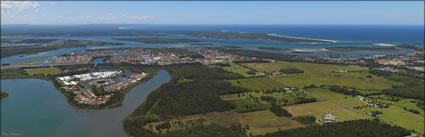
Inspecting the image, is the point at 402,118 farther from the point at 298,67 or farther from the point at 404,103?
the point at 298,67

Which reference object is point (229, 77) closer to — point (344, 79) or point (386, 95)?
point (344, 79)

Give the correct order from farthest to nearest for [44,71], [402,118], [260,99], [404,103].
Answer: [44,71]
[260,99]
[404,103]
[402,118]

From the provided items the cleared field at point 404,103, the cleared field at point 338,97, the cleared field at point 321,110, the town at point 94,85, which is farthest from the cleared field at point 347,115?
the town at point 94,85

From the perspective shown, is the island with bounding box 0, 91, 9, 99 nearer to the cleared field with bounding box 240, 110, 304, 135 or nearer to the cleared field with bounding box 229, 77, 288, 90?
the cleared field with bounding box 240, 110, 304, 135

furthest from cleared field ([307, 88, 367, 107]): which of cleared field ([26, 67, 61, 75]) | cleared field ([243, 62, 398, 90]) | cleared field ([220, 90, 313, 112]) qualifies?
cleared field ([26, 67, 61, 75])

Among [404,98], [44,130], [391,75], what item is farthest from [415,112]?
[44,130]

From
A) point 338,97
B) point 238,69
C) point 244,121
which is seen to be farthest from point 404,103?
point 238,69
